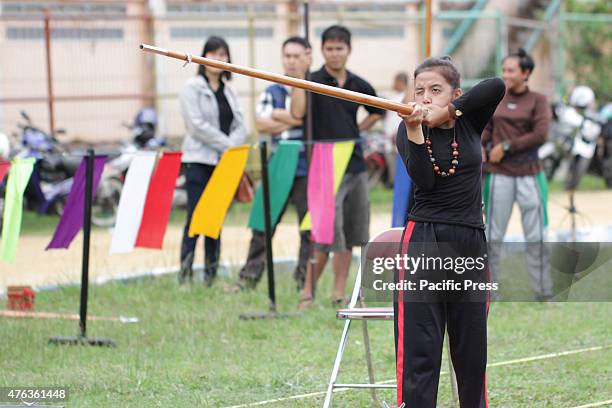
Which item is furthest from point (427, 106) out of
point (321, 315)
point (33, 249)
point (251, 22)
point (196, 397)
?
point (251, 22)

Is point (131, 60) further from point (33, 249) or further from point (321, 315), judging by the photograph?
point (321, 315)

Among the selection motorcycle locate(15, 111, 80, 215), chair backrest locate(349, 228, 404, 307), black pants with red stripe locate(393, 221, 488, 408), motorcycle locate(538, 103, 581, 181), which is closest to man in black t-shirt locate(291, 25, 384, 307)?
chair backrest locate(349, 228, 404, 307)

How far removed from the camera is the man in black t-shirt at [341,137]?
28.0 feet

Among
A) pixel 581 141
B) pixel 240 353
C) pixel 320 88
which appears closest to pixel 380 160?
pixel 581 141

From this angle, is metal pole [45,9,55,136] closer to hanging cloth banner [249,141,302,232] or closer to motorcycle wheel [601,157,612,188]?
hanging cloth banner [249,141,302,232]

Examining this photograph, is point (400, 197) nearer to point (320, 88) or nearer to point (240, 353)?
point (240, 353)

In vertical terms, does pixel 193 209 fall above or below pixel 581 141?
below

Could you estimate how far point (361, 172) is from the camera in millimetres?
8750

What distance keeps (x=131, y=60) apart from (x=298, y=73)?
24.4ft

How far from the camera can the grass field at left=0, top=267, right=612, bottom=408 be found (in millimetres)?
6074

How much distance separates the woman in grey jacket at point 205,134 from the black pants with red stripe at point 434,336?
4.51 m

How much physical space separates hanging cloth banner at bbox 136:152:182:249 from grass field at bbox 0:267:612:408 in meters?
0.61

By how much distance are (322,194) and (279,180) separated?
1.21ft

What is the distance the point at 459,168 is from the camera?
4734mm
